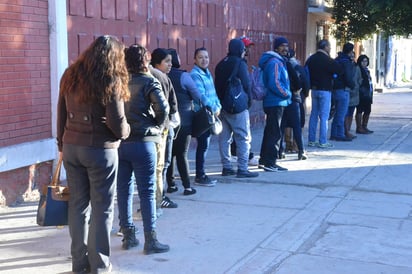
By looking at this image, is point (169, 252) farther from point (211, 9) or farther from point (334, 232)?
point (211, 9)

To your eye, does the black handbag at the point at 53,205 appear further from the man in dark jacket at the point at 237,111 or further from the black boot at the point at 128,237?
the man in dark jacket at the point at 237,111

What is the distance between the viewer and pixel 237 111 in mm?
7930

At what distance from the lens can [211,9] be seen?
11.4 m

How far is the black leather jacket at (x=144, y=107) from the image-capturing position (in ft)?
16.6

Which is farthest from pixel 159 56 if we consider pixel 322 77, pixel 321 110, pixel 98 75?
pixel 321 110

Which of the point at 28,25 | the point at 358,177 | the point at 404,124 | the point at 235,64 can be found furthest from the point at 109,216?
the point at 404,124

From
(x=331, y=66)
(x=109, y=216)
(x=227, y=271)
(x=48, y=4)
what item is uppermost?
(x=48, y=4)

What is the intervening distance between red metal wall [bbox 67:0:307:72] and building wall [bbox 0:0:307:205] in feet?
0.05

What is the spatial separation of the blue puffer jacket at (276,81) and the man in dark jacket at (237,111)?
2.15ft

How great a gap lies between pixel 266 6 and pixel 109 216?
1028 centimetres

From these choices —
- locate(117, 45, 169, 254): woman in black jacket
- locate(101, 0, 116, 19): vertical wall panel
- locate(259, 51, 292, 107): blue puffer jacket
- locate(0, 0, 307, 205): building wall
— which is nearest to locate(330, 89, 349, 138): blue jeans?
locate(0, 0, 307, 205): building wall

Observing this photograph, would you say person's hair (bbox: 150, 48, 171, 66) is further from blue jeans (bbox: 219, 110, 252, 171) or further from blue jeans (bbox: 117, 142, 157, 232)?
blue jeans (bbox: 219, 110, 252, 171)

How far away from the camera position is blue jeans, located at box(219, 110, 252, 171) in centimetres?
805

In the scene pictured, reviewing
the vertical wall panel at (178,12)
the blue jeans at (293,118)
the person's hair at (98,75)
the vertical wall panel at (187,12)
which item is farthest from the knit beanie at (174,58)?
→ the vertical wall panel at (187,12)
